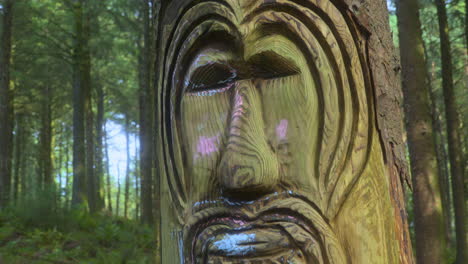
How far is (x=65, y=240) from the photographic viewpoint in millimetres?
7832

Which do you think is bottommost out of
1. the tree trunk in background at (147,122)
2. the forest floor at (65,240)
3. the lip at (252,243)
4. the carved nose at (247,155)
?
the forest floor at (65,240)

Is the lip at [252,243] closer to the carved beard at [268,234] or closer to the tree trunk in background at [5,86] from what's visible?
the carved beard at [268,234]

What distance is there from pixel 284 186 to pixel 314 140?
0.20 meters

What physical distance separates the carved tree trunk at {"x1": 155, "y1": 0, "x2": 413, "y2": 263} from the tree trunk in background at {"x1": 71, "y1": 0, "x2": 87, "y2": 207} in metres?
9.49

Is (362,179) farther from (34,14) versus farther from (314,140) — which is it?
(34,14)

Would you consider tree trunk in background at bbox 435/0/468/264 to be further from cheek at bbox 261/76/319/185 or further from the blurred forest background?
cheek at bbox 261/76/319/185

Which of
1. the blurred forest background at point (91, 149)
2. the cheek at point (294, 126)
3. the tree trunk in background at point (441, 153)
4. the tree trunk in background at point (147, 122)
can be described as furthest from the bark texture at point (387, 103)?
the tree trunk in background at point (441, 153)

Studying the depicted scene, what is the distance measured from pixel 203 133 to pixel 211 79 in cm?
23

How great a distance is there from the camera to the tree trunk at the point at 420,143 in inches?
200

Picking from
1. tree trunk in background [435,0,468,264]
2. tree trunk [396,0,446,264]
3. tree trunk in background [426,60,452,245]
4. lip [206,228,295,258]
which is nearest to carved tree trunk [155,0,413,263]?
lip [206,228,295,258]

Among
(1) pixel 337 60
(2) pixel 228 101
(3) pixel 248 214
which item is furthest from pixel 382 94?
→ (3) pixel 248 214

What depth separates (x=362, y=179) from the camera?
147cm

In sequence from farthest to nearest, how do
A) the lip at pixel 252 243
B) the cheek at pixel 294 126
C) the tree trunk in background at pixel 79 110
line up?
the tree trunk in background at pixel 79 110
the cheek at pixel 294 126
the lip at pixel 252 243

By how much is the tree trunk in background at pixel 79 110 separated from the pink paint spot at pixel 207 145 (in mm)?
9533
